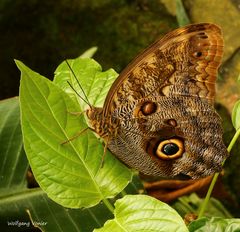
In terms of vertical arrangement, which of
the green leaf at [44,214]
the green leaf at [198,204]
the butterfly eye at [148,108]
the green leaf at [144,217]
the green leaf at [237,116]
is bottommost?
the green leaf at [198,204]

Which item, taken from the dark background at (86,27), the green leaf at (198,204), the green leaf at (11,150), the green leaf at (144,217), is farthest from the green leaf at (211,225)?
the dark background at (86,27)

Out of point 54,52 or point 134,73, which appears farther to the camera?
point 54,52

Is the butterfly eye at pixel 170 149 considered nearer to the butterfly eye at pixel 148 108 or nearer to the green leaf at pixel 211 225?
the butterfly eye at pixel 148 108

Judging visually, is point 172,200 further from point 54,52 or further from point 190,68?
point 54,52

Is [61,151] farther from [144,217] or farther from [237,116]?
[237,116]

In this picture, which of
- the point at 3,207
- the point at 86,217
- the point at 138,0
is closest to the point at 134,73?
the point at 86,217
